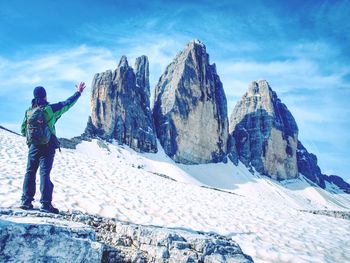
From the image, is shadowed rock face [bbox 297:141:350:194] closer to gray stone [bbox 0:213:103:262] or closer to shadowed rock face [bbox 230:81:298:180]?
shadowed rock face [bbox 230:81:298:180]

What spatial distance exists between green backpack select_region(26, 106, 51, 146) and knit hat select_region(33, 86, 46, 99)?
25 centimetres

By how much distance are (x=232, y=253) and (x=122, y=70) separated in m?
57.5

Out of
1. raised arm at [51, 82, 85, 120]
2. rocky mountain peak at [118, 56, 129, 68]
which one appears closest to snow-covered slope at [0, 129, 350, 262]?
raised arm at [51, 82, 85, 120]

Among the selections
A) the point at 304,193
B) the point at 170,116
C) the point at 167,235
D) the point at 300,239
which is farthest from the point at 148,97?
the point at 167,235

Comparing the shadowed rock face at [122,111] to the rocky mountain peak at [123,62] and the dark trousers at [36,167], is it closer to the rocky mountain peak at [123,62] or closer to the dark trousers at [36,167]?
the rocky mountain peak at [123,62]

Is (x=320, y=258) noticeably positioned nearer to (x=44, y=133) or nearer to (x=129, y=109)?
(x=44, y=133)

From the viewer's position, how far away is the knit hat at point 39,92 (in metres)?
6.42

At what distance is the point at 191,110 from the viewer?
63.9 m

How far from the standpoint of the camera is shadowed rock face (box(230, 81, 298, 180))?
252 ft

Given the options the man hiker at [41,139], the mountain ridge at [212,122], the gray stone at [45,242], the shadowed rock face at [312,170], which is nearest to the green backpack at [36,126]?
the man hiker at [41,139]

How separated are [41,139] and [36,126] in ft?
0.83

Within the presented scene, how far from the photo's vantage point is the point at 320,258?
30.3ft

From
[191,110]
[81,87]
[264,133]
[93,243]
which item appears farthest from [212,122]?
[93,243]

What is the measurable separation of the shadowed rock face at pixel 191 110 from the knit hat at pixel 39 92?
51980 mm
